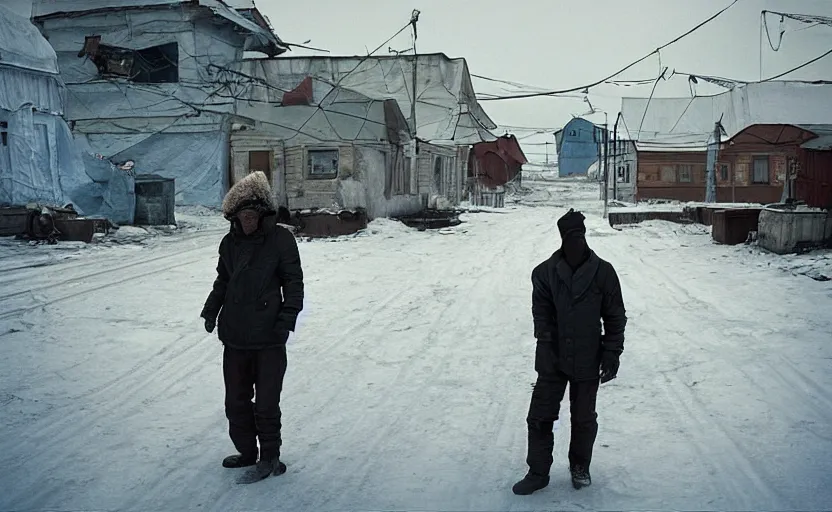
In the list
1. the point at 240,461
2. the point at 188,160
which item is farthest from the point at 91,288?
the point at 188,160

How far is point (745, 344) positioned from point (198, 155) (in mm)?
20743

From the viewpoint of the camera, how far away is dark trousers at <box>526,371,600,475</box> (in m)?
3.54

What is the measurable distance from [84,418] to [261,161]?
59.8 ft

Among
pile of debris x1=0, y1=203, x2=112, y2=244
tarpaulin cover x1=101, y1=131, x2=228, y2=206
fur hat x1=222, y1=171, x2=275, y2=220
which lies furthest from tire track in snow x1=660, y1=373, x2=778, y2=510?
tarpaulin cover x1=101, y1=131, x2=228, y2=206

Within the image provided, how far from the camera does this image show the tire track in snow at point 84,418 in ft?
12.1

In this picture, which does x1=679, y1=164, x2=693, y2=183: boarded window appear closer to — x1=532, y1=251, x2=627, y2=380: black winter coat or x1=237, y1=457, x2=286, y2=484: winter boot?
x1=532, y1=251, x2=627, y2=380: black winter coat

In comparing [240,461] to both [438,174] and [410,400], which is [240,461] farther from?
[438,174]

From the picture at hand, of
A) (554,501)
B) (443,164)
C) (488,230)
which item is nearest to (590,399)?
(554,501)

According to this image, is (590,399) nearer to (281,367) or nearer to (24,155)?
(281,367)

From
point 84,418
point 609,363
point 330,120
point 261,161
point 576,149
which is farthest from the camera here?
point 576,149

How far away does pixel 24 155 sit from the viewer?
1716 cm

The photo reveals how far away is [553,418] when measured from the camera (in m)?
3.57

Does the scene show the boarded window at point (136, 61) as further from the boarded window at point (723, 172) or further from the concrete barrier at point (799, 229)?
the boarded window at point (723, 172)

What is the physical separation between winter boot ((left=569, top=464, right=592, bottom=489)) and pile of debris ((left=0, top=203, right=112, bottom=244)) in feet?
44.6
